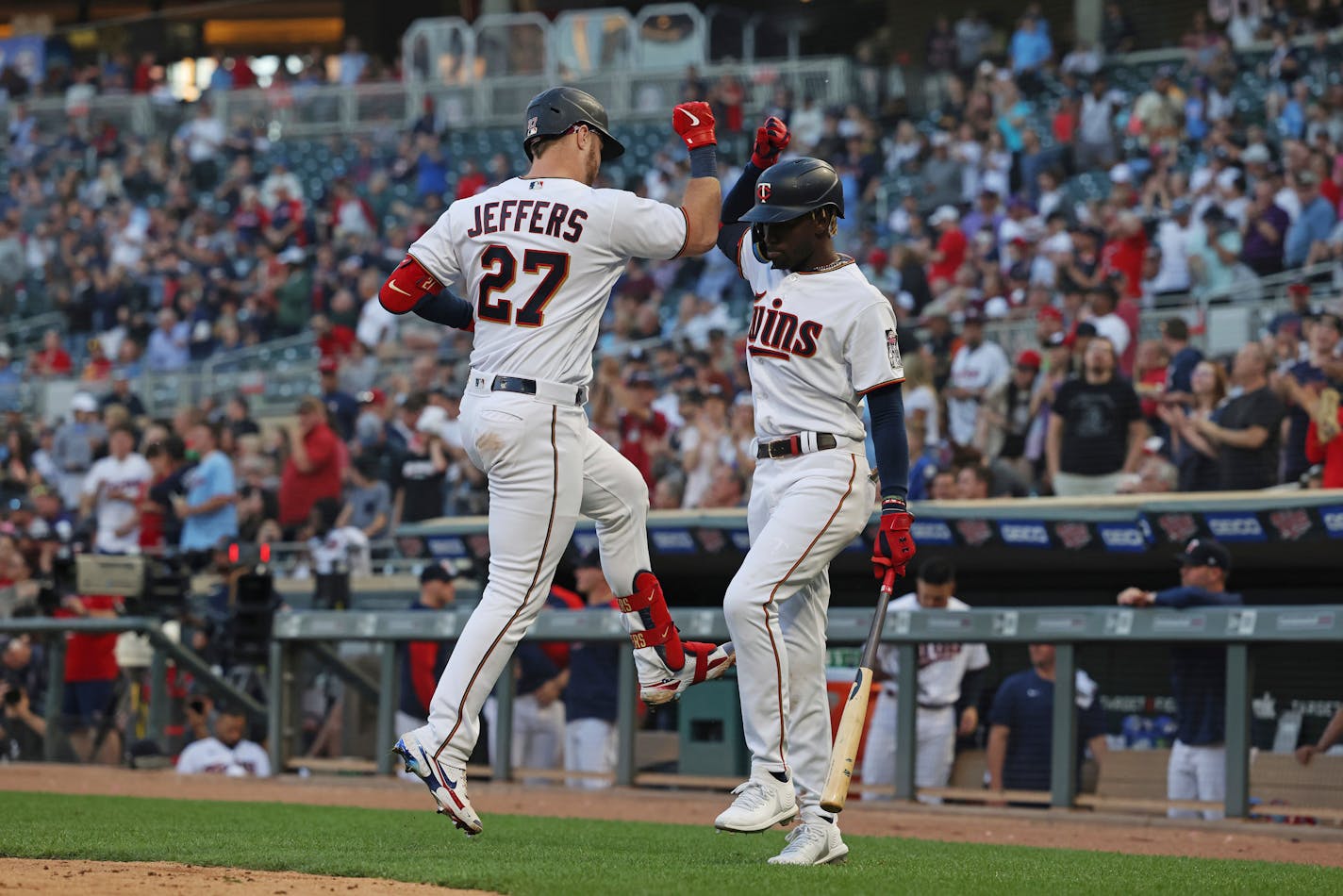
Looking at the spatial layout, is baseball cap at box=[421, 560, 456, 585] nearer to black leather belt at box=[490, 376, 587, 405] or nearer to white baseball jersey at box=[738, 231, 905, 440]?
black leather belt at box=[490, 376, 587, 405]

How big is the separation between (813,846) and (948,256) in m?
10.4

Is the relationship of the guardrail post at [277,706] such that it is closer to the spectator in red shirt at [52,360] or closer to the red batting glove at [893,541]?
the red batting glove at [893,541]

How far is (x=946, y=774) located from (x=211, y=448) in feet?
23.1

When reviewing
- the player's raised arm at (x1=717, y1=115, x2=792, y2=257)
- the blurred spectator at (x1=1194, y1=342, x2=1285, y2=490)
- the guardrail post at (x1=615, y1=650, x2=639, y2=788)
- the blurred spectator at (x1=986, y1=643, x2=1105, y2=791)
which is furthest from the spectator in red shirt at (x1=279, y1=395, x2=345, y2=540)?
the player's raised arm at (x1=717, y1=115, x2=792, y2=257)

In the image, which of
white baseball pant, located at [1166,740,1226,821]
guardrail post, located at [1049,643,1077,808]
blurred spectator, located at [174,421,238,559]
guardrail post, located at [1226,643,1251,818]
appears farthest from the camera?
blurred spectator, located at [174,421,238,559]

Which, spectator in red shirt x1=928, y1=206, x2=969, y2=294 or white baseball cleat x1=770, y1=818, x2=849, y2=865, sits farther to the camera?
spectator in red shirt x1=928, y1=206, x2=969, y2=294

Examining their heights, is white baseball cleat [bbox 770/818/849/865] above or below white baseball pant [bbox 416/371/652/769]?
below

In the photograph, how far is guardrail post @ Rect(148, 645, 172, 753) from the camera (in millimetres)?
10891

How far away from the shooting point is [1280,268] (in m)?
13.0

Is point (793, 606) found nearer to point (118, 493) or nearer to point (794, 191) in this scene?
point (794, 191)

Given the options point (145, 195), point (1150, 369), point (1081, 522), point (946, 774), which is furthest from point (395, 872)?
point (145, 195)

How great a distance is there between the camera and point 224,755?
1045cm

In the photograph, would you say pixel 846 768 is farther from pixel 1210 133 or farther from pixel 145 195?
pixel 145 195

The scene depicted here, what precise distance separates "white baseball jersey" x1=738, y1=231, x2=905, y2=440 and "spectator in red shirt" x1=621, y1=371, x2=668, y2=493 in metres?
6.77
